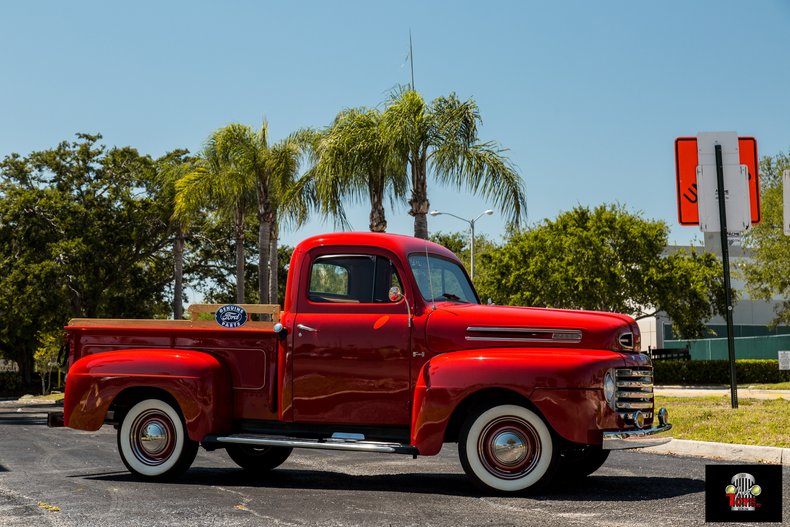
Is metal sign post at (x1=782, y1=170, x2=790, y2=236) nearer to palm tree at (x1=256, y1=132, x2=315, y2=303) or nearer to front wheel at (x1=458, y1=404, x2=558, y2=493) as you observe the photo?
front wheel at (x1=458, y1=404, x2=558, y2=493)

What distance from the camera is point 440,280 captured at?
9461 millimetres

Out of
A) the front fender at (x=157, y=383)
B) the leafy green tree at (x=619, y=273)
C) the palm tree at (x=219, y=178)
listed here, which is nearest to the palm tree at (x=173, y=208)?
the palm tree at (x=219, y=178)

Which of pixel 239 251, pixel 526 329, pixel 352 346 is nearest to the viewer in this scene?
pixel 526 329

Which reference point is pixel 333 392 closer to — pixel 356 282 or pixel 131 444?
pixel 356 282

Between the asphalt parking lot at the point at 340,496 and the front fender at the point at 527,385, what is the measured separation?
0.60m

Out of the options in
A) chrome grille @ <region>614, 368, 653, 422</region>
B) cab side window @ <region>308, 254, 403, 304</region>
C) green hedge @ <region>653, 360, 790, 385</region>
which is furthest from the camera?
green hedge @ <region>653, 360, 790, 385</region>

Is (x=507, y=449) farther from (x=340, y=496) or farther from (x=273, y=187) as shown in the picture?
(x=273, y=187)

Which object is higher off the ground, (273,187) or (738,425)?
(273,187)

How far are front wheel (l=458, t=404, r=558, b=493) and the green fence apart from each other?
40.9m

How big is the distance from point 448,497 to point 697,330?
3891cm

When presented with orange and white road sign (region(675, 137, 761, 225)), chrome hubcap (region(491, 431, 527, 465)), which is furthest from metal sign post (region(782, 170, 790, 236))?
orange and white road sign (region(675, 137, 761, 225))

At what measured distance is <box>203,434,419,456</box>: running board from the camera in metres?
8.34

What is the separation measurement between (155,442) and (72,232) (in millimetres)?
38668

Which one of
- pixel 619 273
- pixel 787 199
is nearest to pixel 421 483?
pixel 787 199
